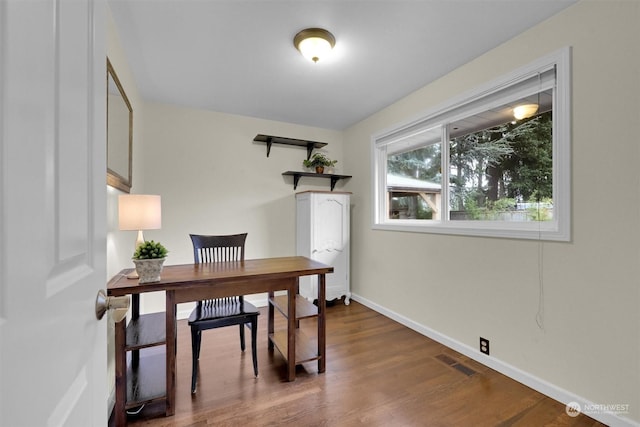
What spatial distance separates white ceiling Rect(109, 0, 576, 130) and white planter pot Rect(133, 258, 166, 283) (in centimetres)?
154

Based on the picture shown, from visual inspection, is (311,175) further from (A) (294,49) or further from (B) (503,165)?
(B) (503,165)

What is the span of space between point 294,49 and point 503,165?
1854 millimetres

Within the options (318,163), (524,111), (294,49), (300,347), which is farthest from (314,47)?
(300,347)

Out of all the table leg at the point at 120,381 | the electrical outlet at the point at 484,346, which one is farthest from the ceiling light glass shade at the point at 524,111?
the table leg at the point at 120,381

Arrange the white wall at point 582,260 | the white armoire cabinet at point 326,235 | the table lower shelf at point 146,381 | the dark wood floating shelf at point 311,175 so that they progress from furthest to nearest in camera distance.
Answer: the dark wood floating shelf at point 311,175
the white armoire cabinet at point 326,235
the table lower shelf at point 146,381
the white wall at point 582,260

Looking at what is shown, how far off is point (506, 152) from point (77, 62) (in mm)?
2562

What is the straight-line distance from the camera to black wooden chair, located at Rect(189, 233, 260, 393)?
193cm

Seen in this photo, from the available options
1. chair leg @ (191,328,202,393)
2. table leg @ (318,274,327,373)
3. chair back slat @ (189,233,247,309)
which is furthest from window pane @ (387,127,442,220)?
chair leg @ (191,328,202,393)

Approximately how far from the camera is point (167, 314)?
1.70m

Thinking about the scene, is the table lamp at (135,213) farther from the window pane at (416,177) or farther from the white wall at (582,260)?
the window pane at (416,177)

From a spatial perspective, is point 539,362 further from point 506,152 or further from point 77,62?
point 77,62

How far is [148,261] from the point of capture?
63.8 inches

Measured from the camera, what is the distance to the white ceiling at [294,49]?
5.77 feet

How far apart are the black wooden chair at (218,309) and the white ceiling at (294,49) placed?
145 cm
